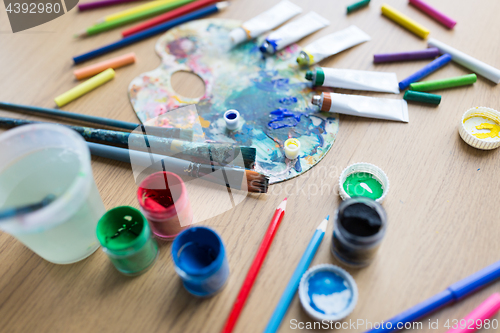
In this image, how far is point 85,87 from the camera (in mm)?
887

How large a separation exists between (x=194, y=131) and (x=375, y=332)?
52 cm

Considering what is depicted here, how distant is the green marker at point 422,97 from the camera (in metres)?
0.81

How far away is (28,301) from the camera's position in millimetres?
591

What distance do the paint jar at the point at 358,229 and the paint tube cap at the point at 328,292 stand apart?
35 mm

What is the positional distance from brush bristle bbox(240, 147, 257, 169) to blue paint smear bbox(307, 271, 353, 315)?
25 cm

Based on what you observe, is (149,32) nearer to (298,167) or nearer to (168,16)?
(168,16)

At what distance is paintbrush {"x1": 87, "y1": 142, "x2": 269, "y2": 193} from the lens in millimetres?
685

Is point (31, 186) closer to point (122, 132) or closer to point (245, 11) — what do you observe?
point (122, 132)

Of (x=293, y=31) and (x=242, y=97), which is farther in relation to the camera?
(x=293, y=31)

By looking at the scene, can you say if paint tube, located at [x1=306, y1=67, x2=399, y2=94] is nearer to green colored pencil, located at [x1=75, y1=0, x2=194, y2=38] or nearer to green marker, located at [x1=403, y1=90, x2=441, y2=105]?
green marker, located at [x1=403, y1=90, x2=441, y2=105]

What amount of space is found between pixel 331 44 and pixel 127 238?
2.26ft

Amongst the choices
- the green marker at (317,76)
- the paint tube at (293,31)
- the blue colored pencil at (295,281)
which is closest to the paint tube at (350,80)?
the green marker at (317,76)

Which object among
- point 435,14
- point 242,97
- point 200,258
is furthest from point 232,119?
point 435,14

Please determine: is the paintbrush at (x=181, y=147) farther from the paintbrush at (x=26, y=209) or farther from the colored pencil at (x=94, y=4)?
the colored pencil at (x=94, y=4)
